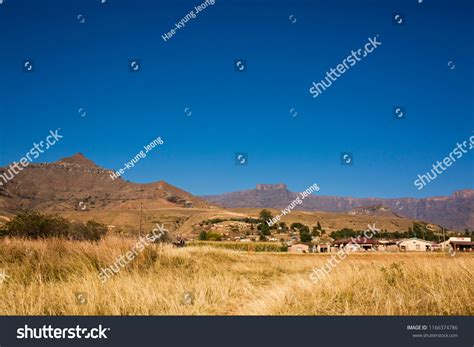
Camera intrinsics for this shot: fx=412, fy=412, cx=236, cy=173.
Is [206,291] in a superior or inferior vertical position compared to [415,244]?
inferior

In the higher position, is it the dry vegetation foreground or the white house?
the white house

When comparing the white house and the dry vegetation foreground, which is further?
the white house

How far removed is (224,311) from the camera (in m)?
7.03

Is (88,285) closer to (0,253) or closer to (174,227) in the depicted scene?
(0,253)

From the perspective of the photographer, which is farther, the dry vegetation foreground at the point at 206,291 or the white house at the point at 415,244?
the white house at the point at 415,244

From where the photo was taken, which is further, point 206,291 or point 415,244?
point 415,244

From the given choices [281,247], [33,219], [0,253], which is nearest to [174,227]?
[281,247]

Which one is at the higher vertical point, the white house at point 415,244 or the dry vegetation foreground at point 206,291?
the white house at point 415,244
